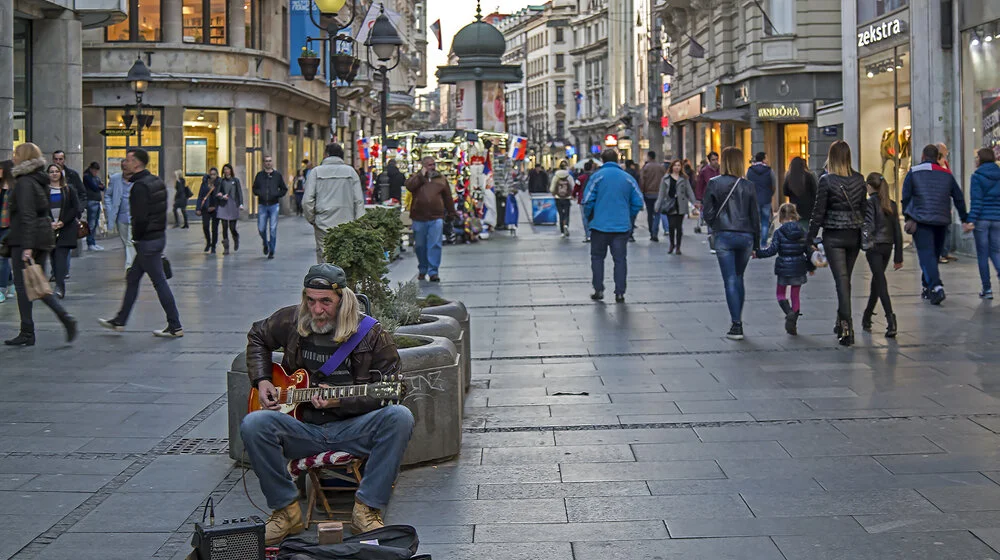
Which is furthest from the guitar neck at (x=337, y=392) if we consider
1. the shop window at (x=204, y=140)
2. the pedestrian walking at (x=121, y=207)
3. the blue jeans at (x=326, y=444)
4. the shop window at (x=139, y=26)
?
the shop window at (x=139, y=26)

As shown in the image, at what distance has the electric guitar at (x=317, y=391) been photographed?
19.5 feet

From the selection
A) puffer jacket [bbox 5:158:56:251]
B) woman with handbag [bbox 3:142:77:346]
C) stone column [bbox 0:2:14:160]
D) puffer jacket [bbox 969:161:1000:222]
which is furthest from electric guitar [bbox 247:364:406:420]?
stone column [bbox 0:2:14:160]

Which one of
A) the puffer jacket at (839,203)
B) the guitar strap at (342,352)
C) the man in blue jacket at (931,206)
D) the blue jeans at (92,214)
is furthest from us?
the blue jeans at (92,214)

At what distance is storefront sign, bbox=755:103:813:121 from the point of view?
3634 centimetres

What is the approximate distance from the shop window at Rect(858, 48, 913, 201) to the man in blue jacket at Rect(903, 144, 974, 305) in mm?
9032

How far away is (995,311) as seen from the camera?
1347 centimetres

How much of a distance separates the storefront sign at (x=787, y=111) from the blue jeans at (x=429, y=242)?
19.6 metres

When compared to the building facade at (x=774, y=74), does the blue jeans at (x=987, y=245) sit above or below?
below

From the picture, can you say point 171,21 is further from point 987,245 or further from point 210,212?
point 987,245

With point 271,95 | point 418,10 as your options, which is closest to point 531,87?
point 418,10

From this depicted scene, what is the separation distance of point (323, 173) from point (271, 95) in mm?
28149

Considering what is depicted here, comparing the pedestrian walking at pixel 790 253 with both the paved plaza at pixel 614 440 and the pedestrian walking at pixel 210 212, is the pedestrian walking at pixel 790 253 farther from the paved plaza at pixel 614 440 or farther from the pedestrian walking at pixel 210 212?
the pedestrian walking at pixel 210 212

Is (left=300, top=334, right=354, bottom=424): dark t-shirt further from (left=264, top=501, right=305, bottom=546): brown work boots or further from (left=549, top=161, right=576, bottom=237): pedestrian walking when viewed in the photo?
(left=549, top=161, right=576, bottom=237): pedestrian walking

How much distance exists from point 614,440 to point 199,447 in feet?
7.77
